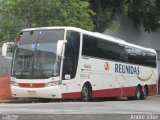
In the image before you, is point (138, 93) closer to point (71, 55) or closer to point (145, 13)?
point (71, 55)

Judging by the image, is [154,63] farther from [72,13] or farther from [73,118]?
[73,118]

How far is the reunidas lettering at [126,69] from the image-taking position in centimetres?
2521

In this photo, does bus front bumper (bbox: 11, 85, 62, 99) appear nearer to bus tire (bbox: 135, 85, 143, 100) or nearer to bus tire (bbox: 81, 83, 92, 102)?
bus tire (bbox: 81, 83, 92, 102)

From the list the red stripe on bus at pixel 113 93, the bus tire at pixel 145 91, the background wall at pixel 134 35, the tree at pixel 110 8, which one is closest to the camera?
the red stripe on bus at pixel 113 93

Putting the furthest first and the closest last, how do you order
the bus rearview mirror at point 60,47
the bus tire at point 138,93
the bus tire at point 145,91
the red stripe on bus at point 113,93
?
1. the bus tire at point 145,91
2. the bus tire at point 138,93
3. the red stripe on bus at point 113,93
4. the bus rearview mirror at point 60,47

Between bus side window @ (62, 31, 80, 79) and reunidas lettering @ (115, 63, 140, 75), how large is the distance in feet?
15.9

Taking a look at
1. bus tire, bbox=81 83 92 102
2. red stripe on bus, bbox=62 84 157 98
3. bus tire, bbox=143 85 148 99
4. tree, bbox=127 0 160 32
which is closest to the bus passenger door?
red stripe on bus, bbox=62 84 157 98

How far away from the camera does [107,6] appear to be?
33.1 metres

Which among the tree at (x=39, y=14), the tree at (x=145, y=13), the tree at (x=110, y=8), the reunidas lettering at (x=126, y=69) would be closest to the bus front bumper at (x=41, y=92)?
the tree at (x=39, y=14)

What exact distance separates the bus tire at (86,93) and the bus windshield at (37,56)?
7.30 ft

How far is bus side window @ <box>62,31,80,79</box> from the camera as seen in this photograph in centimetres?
1995

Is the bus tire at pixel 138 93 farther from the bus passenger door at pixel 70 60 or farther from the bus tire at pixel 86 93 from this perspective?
the bus passenger door at pixel 70 60

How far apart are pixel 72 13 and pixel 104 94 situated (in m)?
4.88

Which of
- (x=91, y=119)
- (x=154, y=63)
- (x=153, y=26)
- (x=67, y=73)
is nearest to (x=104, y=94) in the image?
(x=67, y=73)
